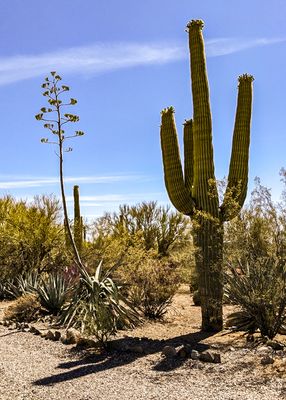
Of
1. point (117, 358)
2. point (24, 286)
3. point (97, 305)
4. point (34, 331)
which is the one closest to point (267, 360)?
point (117, 358)

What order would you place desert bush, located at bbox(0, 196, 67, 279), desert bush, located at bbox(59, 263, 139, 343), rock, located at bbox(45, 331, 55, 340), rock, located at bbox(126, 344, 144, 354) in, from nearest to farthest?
1. rock, located at bbox(126, 344, 144, 354)
2. rock, located at bbox(45, 331, 55, 340)
3. desert bush, located at bbox(59, 263, 139, 343)
4. desert bush, located at bbox(0, 196, 67, 279)

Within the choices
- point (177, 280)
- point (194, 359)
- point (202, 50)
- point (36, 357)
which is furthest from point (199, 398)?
point (202, 50)

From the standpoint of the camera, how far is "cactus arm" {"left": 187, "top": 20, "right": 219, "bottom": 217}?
11.0 meters

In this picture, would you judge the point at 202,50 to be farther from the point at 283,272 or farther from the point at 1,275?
the point at 1,275

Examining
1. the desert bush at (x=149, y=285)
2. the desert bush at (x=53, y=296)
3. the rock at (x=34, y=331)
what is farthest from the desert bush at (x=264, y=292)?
the desert bush at (x=53, y=296)

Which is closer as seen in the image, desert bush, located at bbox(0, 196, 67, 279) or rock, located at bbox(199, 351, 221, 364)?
rock, located at bbox(199, 351, 221, 364)

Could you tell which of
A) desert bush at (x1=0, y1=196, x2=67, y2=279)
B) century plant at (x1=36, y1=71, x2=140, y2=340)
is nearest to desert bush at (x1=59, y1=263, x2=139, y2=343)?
century plant at (x1=36, y1=71, x2=140, y2=340)

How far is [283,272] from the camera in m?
9.36

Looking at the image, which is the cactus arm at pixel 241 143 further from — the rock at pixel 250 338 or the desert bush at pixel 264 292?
the rock at pixel 250 338

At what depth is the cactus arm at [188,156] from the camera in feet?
42.6

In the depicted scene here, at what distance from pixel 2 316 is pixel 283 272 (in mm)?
7295

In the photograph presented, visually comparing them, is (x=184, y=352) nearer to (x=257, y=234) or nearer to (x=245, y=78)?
(x=257, y=234)

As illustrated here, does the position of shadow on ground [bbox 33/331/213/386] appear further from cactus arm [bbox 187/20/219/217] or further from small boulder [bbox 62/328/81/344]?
cactus arm [bbox 187/20/219/217]

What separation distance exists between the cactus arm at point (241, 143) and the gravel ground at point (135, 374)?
3336 millimetres
